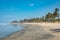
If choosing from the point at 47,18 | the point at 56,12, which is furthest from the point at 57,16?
the point at 47,18

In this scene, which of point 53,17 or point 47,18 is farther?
point 47,18

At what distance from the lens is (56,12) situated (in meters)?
80.9

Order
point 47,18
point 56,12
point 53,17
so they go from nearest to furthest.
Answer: point 56,12, point 53,17, point 47,18

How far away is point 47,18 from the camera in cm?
9569

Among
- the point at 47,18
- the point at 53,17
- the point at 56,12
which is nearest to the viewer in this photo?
the point at 56,12

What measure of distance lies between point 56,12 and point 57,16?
3463mm

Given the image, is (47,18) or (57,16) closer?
(57,16)

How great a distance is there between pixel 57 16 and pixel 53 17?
401 centimetres

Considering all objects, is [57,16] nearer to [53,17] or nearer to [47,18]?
[53,17]

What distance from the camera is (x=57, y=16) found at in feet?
272

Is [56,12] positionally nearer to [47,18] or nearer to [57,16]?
[57,16]

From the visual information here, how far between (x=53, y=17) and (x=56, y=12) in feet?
21.1

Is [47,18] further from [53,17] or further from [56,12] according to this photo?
[56,12]

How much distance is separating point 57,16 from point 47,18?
1362 cm
